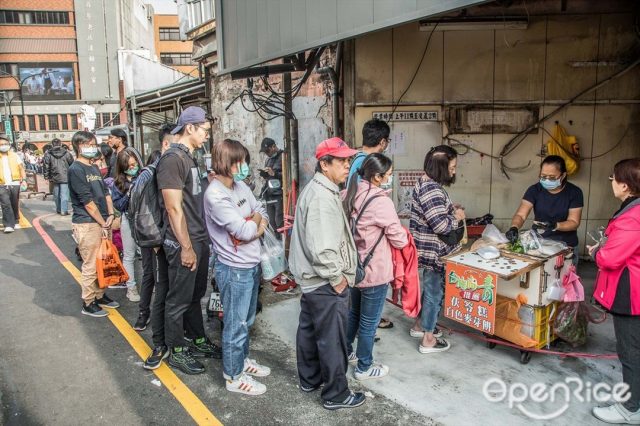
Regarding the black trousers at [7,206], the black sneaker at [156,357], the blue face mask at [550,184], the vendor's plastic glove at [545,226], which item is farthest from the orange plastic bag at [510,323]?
the black trousers at [7,206]

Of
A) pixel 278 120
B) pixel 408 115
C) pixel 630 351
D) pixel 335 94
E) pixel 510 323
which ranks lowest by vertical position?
pixel 510 323

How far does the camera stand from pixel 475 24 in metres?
6.66

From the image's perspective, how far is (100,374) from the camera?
422cm

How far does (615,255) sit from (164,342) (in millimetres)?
3693

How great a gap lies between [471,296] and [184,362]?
253 centimetres

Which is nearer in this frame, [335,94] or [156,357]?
[156,357]

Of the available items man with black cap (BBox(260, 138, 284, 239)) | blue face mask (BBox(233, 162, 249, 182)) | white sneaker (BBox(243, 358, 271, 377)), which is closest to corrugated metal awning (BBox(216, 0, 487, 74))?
man with black cap (BBox(260, 138, 284, 239))

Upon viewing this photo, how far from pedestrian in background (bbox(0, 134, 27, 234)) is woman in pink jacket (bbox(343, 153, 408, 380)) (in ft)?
28.7

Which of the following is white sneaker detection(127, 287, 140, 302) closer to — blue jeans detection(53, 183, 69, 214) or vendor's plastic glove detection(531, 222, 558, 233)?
vendor's plastic glove detection(531, 222, 558, 233)

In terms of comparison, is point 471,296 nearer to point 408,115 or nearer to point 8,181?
point 408,115

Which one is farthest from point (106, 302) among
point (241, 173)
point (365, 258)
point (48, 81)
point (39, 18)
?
point (39, 18)

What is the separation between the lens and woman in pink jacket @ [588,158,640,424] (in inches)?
129

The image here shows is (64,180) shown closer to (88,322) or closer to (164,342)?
(88,322)

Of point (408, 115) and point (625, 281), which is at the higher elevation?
point (408, 115)
